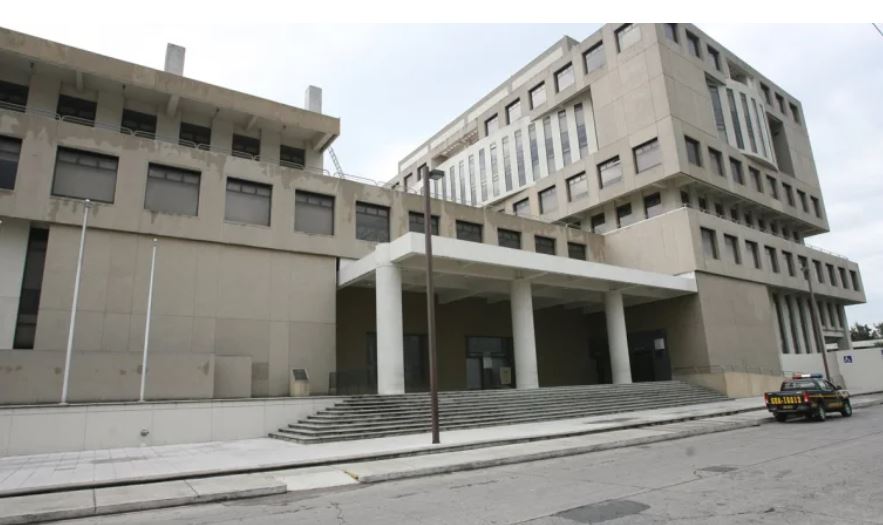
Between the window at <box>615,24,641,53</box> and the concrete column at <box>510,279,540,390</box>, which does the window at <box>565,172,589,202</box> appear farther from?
the concrete column at <box>510,279,540,390</box>

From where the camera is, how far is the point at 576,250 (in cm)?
3900

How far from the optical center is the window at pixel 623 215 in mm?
41625

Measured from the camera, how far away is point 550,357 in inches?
1476

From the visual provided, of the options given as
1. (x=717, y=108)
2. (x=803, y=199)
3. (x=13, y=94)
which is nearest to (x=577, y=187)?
(x=717, y=108)

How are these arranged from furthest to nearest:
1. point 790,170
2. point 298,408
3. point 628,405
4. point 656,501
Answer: point 790,170 → point 628,405 → point 298,408 → point 656,501

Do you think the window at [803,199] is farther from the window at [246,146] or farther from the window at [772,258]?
the window at [246,146]

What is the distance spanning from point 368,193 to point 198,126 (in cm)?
999

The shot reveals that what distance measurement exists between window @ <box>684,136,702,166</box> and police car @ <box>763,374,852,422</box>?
22749 millimetres

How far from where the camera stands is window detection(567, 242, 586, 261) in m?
38.5

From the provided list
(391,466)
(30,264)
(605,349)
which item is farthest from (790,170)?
(30,264)

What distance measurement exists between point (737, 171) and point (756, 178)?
3749mm

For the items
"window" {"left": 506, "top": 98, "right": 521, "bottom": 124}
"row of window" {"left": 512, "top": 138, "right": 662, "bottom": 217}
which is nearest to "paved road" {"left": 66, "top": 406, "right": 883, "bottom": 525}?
"row of window" {"left": 512, "top": 138, "right": 662, "bottom": 217}

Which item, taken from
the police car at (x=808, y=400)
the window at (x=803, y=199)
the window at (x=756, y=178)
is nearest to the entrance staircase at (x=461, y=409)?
the police car at (x=808, y=400)

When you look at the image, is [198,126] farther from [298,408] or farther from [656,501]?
[656,501]
